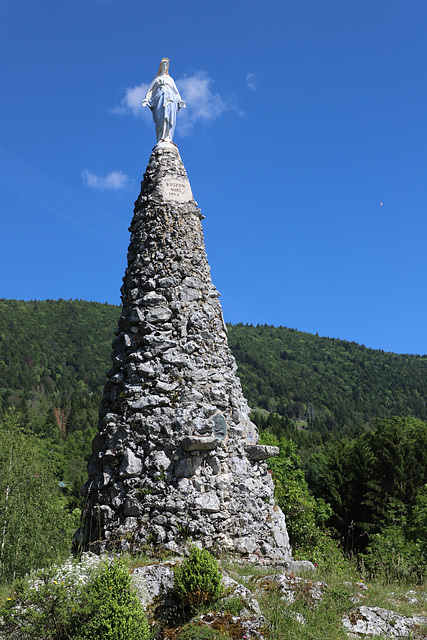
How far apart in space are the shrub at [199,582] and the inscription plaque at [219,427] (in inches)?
113

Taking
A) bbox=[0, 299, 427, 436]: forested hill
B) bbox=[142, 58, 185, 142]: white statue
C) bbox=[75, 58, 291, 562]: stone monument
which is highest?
bbox=[0, 299, 427, 436]: forested hill

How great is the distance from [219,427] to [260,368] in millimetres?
147679

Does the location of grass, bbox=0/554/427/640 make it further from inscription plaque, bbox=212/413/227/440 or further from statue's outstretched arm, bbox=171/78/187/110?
statue's outstretched arm, bbox=171/78/187/110

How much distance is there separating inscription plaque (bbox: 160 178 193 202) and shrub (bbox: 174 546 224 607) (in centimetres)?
755

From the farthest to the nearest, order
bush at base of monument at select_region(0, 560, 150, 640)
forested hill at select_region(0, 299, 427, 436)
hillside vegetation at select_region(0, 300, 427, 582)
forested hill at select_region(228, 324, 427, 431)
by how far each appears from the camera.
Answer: forested hill at select_region(228, 324, 427, 431) → forested hill at select_region(0, 299, 427, 436) → hillside vegetation at select_region(0, 300, 427, 582) → bush at base of monument at select_region(0, 560, 150, 640)

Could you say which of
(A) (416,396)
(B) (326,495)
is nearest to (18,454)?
(B) (326,495)

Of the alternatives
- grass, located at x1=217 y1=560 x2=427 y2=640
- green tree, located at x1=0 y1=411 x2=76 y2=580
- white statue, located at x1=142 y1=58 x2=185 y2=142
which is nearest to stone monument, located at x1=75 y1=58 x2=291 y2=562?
grass, located at x1=217 y1=560 x2=427 y2=640

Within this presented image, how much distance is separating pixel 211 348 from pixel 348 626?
548 cm

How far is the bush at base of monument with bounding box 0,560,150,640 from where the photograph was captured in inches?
249

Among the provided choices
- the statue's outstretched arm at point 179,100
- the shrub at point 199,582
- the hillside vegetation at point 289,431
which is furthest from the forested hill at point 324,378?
the shrub at point 199,582

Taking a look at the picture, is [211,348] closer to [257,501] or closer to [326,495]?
[257,501]

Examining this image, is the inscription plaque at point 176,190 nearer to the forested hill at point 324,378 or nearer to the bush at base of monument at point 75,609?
the bush at base of monument at point 75,609

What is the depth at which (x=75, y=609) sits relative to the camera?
254 inches

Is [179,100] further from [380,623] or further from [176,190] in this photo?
[380,623]
